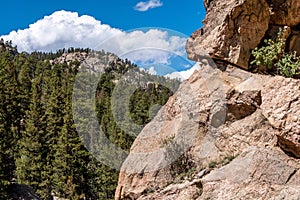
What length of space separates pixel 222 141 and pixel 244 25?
13.6 feet

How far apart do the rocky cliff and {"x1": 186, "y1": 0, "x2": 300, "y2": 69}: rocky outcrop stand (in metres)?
0.03

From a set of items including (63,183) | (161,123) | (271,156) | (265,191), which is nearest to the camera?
(265,191)

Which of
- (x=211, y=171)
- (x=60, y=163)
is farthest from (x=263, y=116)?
(x=60, y=163)

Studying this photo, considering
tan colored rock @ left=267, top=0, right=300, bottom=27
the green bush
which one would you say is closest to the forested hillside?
tan colored rock @ left=267, top=0, right=300, bottom=27

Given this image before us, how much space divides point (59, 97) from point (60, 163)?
10.4 metres

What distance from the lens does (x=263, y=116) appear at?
36.7ft

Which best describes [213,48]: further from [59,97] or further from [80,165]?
[59,97]

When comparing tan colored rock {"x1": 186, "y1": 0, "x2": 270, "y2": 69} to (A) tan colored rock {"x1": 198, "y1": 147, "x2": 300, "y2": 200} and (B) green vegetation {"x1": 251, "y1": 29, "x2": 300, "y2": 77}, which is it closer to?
(B) green vegetation {"x1": 251, "y1": 29, "x2": 300, "y2": 77}

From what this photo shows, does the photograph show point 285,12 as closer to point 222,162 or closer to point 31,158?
point 222,162

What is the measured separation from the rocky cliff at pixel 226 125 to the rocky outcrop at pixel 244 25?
3cm

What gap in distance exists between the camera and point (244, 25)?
13.0m

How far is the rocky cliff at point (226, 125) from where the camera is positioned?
981cm

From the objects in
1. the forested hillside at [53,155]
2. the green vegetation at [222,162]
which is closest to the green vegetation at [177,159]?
the green vegetation at [222,162]

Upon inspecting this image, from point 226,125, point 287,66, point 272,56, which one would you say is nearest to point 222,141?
point 226,125
